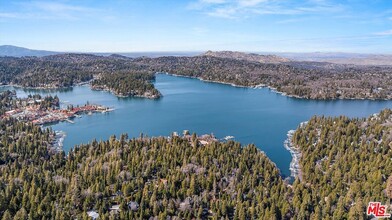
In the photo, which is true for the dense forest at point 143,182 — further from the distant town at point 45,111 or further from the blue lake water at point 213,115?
the distant town at point 45,111

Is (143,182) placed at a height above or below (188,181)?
below

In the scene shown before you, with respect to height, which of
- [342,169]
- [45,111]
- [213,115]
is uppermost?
[213,115]

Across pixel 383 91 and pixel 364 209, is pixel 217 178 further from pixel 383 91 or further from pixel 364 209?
pixel 383 91

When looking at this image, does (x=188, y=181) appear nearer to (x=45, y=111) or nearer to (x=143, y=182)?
(x=143, y=182)

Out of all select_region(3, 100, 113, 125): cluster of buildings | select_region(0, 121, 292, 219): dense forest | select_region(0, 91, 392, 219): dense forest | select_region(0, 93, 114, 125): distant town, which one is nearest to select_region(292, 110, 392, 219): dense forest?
select_region(0, 91, 392, 219): dense forest

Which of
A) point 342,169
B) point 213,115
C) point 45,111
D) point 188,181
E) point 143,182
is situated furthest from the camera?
point 45,111

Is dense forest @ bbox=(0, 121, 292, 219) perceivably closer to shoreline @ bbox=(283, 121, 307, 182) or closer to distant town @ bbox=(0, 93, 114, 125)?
shoreline @ bbox=(283, 121, 307, 182)

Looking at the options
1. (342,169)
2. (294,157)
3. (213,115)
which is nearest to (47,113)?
(213,115)
